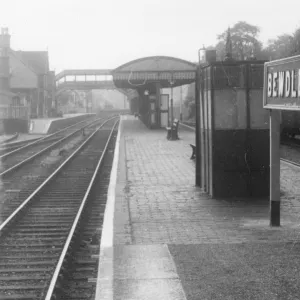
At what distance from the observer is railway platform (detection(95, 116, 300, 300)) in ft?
18.9

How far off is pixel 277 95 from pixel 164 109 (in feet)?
98.9

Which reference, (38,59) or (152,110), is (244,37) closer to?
(152,110)

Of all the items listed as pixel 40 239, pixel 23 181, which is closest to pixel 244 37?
pixel 23 181

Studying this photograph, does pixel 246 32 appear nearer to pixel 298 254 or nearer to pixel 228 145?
pixel 228 145

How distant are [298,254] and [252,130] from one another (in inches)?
169

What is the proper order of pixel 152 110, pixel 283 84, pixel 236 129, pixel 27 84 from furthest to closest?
pixel 27 84 → pixel 152 110 → pixel 236 129 → pixel 283 84

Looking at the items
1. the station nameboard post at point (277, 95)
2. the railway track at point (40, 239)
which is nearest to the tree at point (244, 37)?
the railway track at point (40, 239)

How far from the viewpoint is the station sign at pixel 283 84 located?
6.90 metres

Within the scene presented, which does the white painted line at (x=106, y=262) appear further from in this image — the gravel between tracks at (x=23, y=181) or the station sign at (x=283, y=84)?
the station sign at (x=283, y=84)

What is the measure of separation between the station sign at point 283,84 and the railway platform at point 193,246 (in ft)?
5.85

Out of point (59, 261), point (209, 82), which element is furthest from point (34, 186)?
point (59, 261)

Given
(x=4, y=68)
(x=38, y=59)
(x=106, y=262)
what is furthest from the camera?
(x=38, y=59)

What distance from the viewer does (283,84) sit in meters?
7.45

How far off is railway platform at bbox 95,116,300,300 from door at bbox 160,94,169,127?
78.9 feet
